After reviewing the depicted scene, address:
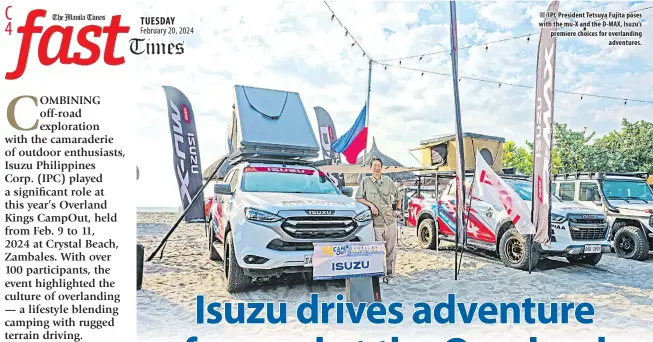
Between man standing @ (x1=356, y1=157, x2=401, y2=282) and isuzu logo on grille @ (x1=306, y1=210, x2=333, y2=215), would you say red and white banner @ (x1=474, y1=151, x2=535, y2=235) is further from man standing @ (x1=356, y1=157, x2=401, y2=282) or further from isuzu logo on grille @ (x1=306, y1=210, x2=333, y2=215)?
isuzu logo on grille @ (x1=306, y1=210, x2=333, y2=215)

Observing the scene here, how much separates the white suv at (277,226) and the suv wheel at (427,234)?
13.1 feet

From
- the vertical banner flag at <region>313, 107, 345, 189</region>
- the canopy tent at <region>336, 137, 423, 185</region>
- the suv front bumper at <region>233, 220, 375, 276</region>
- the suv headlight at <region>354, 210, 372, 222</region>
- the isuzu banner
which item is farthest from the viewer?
the vertical banner flag at <region>313, 107, 345, 189</region>

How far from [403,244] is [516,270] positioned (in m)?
3.65

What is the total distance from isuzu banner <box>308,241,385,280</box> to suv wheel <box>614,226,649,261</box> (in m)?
6.80

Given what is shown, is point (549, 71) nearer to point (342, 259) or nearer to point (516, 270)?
point (516, 270)

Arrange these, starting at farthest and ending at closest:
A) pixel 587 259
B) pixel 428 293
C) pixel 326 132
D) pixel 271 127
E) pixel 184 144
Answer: pixel 326 132 → pixel 184 144 → pixel 587 259 → pixel 271 127 → pixel 428 293

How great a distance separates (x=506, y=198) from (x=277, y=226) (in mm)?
3347

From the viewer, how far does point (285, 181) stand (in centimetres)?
638

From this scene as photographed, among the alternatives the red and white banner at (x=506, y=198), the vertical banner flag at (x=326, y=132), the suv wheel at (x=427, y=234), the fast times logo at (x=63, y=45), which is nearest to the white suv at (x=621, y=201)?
the suv wheel at (x=427, y=234)

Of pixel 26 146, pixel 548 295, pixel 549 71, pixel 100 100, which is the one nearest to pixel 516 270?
pixel 548 295

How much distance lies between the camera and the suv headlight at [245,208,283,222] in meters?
5.22

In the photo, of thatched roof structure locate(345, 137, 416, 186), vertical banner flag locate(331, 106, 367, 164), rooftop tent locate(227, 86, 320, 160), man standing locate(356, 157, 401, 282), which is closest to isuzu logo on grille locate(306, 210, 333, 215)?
man standing locate(356, 157, 401, 282)

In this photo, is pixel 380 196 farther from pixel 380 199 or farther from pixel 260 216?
pixel 260 216

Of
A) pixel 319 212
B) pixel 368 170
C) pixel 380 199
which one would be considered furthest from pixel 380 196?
pixel 368 170
